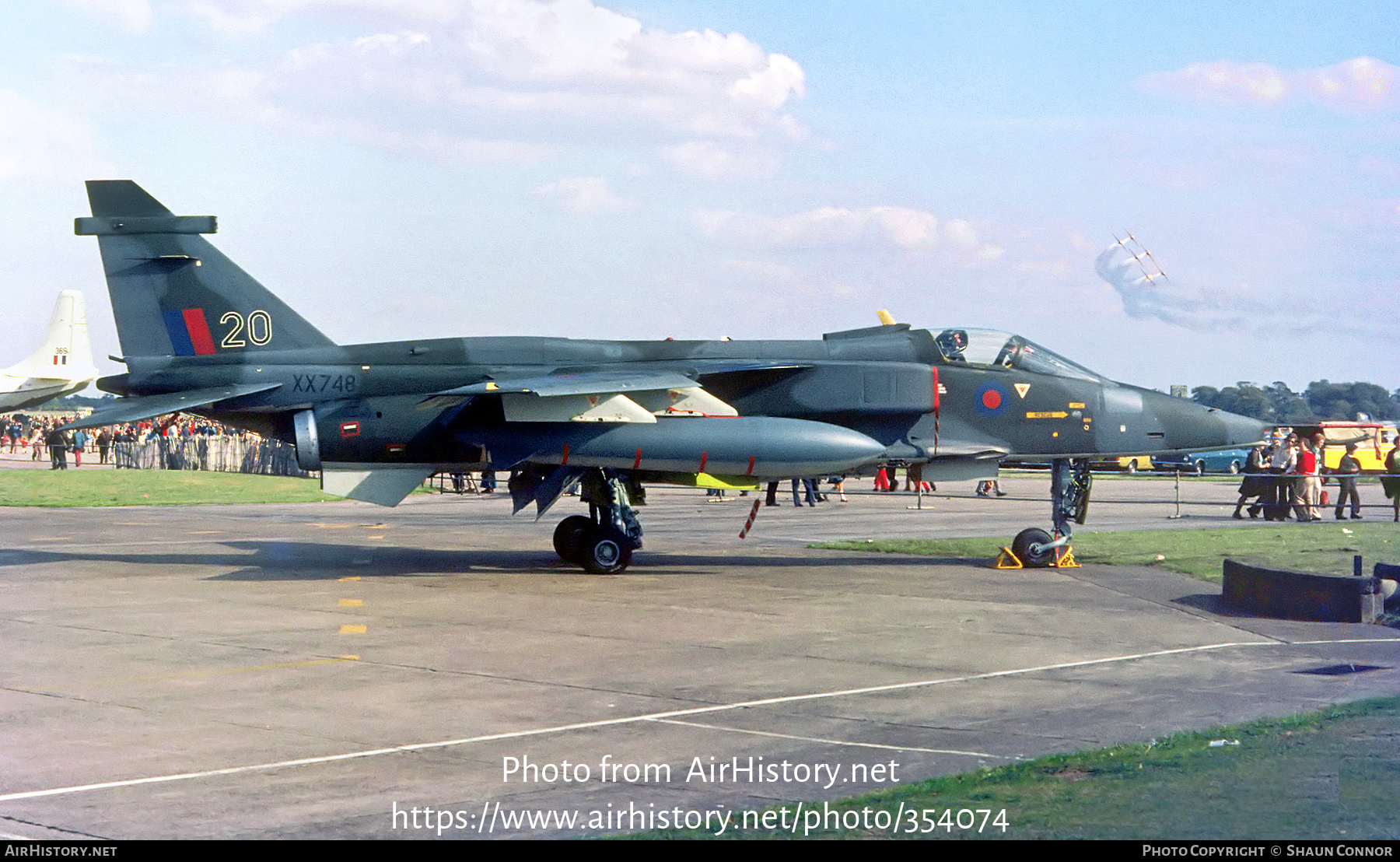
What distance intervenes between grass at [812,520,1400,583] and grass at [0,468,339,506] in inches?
751

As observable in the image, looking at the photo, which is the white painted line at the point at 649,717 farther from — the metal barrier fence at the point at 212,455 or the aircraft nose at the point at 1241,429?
the metal barrier fence at the point at 212,455

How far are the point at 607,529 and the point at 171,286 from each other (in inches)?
267

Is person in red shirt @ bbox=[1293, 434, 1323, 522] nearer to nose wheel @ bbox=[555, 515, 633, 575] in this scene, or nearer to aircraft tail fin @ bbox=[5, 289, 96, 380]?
nose wheel @ bbox=[555, 515, 633, 575]

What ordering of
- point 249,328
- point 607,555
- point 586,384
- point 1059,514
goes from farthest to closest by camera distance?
point 1059,514 < point 249,328 < point 607,555 < point 586,384

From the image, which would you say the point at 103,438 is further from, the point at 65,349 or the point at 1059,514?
the point at 1059,514

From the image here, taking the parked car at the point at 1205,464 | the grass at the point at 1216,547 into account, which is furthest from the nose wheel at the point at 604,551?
the parked car at the point at 1205,464

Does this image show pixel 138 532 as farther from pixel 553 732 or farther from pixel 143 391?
pixel 553 732

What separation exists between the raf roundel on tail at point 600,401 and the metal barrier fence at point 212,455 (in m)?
29.0

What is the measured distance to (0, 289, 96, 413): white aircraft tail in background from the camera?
5362cm

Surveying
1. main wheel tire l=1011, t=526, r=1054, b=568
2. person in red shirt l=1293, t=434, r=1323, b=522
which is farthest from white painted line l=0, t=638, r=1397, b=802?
person in red shirt l=1293, t=434, r=1323, b=522

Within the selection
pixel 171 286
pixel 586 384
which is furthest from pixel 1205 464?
pixel 171 286

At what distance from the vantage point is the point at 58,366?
55.6m

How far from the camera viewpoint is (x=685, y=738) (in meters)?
7.82

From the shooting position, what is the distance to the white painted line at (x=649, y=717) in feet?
22.0
